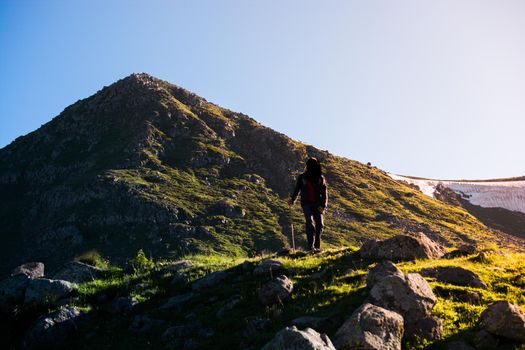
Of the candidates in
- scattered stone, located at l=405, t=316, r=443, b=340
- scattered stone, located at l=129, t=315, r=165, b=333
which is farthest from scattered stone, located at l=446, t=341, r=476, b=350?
scattered stone, located at l=129, t=315, r=165, b=333

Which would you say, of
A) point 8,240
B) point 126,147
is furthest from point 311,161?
point 126,147

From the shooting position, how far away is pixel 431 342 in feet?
32.3

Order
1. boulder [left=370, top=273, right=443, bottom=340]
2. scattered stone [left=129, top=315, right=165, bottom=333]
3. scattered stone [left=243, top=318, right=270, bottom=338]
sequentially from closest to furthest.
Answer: boulder [left=370, top=273, right=443, bottom=340]
scattered stone [left=243, top=318, right=270, bottom=338]
scattered stone [left=129, top=315, right=165, bottom=333]

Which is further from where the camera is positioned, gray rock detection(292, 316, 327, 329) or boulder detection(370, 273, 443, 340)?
gray rock detection(292, 316, 327, 329)

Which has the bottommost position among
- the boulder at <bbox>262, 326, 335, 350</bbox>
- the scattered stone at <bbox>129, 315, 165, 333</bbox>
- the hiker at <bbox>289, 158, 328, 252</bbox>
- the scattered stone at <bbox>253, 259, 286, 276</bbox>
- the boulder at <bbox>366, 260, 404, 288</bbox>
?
the scattered stone at <bbox>129, 315, 165, 333</bbox>

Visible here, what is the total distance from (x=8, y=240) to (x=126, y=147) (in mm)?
32259

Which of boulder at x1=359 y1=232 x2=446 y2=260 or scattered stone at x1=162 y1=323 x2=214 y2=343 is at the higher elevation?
boulder at x1=359 y1=232 x2=446 y2=260

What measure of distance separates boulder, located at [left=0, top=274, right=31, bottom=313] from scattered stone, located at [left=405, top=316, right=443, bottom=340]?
535 inches

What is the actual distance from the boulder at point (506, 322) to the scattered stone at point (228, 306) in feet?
21.9

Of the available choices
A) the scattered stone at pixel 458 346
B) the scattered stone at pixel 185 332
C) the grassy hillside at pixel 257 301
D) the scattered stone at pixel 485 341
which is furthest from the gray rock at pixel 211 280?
the scattered stone at pixel 485 341

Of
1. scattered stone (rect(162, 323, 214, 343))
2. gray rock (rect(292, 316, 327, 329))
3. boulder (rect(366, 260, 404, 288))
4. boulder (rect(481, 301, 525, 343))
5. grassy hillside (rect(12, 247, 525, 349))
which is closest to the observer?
boulder (rect(481, 301, 525, 343))

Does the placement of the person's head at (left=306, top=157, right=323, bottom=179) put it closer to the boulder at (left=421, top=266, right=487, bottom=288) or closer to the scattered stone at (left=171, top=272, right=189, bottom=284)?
the scattered stone at (left=171, top=272, right=189, bottom=284)

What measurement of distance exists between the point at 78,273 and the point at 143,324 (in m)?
7.20

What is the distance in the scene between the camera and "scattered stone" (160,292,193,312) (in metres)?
15.0
